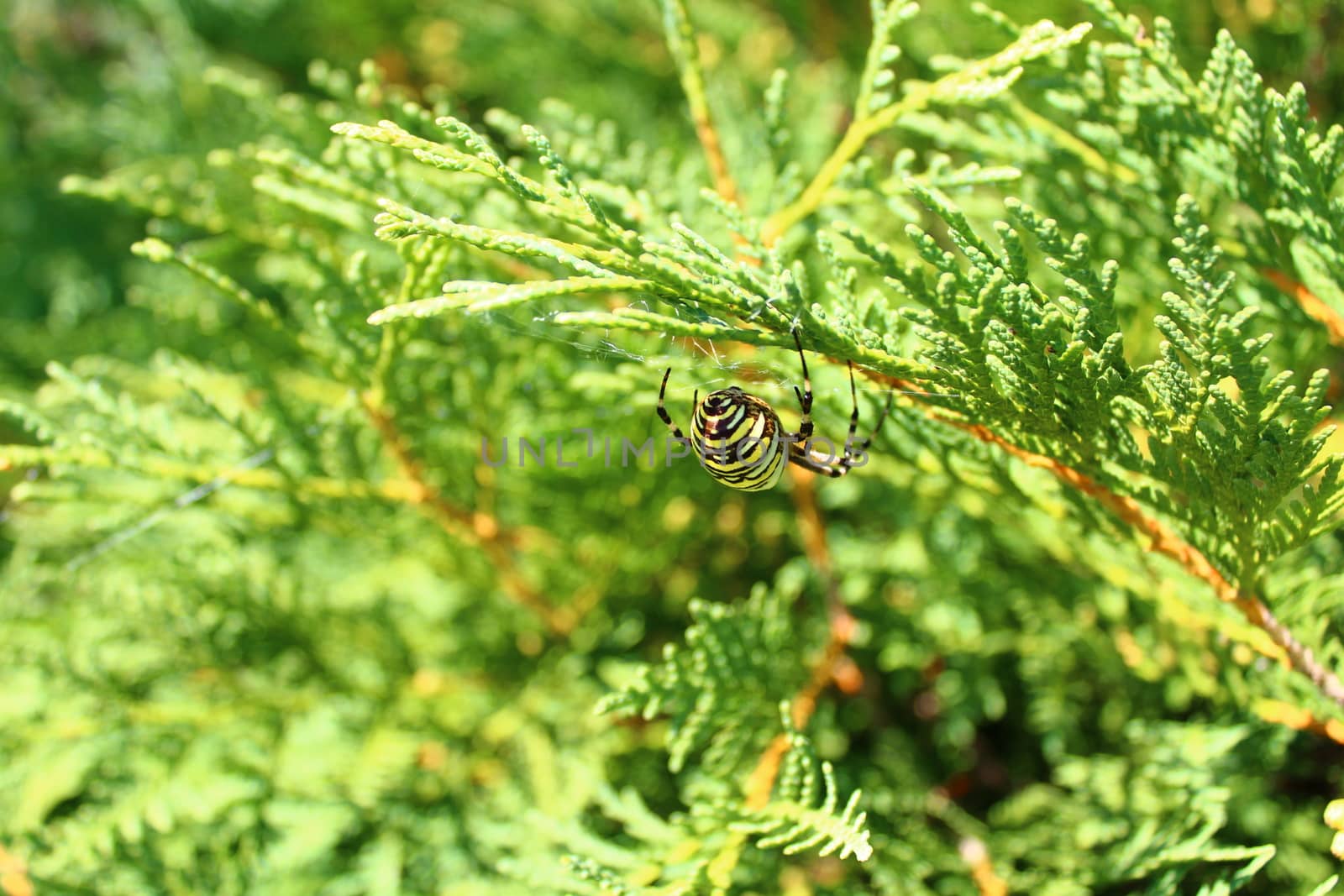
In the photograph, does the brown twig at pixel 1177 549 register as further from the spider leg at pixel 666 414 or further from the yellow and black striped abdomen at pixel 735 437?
the spider leg at pixel 666 414

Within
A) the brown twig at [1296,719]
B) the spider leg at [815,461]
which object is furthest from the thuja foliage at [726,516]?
the spider leg at [815,461]

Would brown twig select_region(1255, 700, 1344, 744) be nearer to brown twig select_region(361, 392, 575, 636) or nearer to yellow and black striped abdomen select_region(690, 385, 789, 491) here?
yellow and black striped abdomen select_region(690, 385, 789, 491)

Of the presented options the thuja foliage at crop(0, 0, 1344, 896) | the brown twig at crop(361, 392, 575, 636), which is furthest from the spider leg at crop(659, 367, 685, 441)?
the brown twig at crop(361, 392, 575, 636)

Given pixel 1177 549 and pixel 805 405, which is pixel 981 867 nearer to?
pixel 1177 549

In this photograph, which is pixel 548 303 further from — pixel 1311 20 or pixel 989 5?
pixel 1311 20

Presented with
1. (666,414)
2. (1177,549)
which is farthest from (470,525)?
(1177,549)

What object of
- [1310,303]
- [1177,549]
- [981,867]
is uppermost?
[1310,303]
